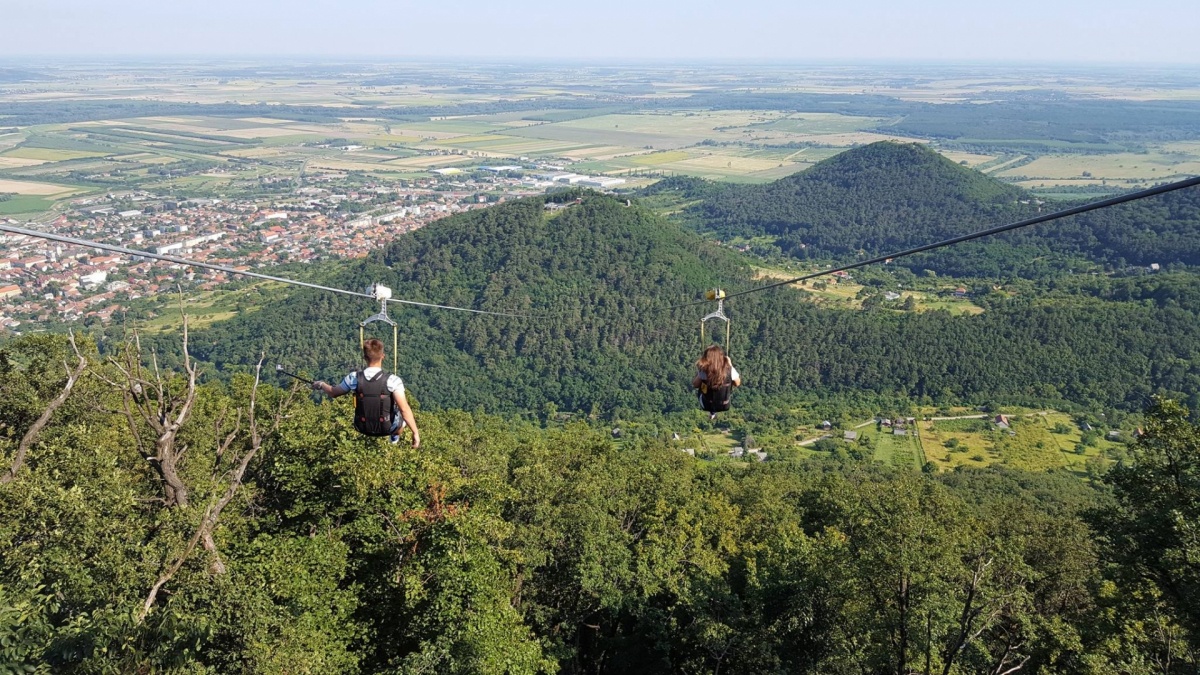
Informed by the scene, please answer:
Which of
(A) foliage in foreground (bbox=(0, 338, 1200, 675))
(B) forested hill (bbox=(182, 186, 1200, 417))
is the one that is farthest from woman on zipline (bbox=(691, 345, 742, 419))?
(B) forested hill (bbox=(182, 186, 1200, 417))

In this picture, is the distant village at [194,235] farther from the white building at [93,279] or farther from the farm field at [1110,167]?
the farm field at [1110,167]

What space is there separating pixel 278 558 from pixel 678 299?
219ft

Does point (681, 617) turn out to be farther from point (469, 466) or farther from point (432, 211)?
point (432, 211)

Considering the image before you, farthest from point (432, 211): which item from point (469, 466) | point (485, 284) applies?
point (469, 466)

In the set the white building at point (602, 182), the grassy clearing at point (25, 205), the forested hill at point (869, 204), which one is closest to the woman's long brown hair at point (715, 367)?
the forested hill at point (869, 204)

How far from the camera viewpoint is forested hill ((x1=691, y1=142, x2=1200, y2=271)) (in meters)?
103

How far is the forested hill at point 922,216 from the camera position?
10299cm

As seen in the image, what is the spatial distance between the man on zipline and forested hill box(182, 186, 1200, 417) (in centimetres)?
5166

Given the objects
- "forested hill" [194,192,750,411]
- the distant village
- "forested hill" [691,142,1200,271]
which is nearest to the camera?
"forested hill" [194,192,750,411]

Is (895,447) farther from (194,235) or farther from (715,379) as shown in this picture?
(194,235)

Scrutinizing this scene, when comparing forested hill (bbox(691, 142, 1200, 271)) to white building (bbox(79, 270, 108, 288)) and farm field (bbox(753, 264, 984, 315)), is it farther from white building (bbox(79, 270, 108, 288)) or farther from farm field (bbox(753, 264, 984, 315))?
white building (bbox(79, 270, 108, 288))

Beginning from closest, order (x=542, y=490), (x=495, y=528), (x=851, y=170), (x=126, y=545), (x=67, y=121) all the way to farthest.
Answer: (x=126, y=545), (x=495, y=528), (x=542, y=490), (x=851, y=170), (x=67, y=121)

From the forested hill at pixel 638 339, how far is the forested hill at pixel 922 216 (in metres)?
37.2

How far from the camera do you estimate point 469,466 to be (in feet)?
67.5
